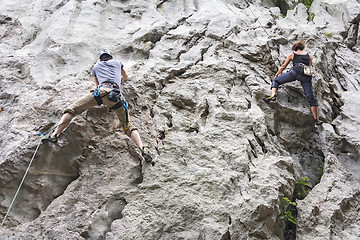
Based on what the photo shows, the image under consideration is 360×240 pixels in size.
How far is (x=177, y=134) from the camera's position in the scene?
5418 mm

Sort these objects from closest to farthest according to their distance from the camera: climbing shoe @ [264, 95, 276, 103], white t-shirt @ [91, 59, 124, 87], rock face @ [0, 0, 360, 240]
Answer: rock face @ [0, 0, 360, 240] < white t-shirt @ [91, 59, 124, 87] < climbing shoe @ [264, 95, 276, 103]

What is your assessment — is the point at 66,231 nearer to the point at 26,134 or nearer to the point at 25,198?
the point at 25,198

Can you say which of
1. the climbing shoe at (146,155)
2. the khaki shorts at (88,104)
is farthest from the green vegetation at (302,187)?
the khaki shorts at (88,104)

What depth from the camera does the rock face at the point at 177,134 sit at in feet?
14.3

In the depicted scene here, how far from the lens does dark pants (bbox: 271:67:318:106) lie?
20.8 feet

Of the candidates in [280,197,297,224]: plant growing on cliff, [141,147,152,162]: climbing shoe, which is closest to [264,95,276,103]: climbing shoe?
[280,197,297,224]: plant growing on cliff

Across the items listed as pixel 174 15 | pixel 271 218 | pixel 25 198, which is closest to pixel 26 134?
pixel 25 198

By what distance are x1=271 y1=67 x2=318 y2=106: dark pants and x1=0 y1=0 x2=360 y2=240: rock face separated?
30 cm

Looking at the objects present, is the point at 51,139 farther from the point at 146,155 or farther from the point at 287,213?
the point at 287,213

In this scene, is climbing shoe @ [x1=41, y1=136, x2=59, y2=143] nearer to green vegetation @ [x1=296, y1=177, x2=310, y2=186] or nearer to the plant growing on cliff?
the plant growing on cliff

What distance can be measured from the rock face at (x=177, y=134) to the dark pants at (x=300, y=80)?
30 cm

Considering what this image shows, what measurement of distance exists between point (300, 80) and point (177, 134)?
3101 mm

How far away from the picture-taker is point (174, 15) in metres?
9.19

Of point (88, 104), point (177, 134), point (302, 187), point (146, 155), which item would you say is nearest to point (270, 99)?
point (302, 187)
